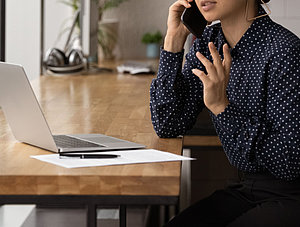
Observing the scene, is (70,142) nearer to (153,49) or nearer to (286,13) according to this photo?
(286,13)

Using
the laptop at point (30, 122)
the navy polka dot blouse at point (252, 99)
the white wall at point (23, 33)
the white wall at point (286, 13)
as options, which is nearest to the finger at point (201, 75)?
the navy polka dot blouse at point (252, 99)

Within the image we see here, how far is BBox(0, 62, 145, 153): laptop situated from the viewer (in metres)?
1.36

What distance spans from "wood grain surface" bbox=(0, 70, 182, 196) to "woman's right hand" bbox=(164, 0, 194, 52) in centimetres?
24

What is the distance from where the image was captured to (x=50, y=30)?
4543mm

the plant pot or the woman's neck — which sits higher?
the woman's neck

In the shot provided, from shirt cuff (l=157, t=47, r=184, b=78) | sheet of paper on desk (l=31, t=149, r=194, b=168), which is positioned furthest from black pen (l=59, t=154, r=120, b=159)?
shirt cuff (l=157, t=47, r=184, b=78)

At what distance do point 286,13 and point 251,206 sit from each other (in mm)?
1709

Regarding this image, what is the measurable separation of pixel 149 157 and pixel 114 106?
2.87ft

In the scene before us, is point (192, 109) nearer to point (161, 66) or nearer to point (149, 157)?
point (161, 66)

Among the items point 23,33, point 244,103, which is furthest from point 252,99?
point 23,33

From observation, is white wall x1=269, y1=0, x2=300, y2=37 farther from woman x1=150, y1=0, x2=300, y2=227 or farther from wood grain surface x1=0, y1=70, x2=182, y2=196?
woman x1=150, y1=0, x2=300, y2=227

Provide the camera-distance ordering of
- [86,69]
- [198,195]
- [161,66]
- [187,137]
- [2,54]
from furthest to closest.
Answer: [2,54], [86,69], [198,195], [187,137], [161,66]

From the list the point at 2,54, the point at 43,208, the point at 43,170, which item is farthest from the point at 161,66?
the point at 2,54

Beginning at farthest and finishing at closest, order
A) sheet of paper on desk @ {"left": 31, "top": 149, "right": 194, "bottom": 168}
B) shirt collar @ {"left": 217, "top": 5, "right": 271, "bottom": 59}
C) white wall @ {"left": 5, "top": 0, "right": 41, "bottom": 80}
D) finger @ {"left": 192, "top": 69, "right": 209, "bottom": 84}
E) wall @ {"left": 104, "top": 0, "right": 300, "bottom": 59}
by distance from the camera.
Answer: wall @ {"left": 104, "top": 0, "right": 300, "bottom": 59} → white wall @ {"left": 5, "top": 0, "right": 41, "bottom": 80} → shirt collar @ {"left": 217, "top": 5, "right": 271, "bottom": 59} → finger @ {"left": 192, "top": 69, "right": 209, "bottom": 84} → sheet of paper on desk @ {"left": 31, "top": 149, "right": 194, "bottom": 168}
